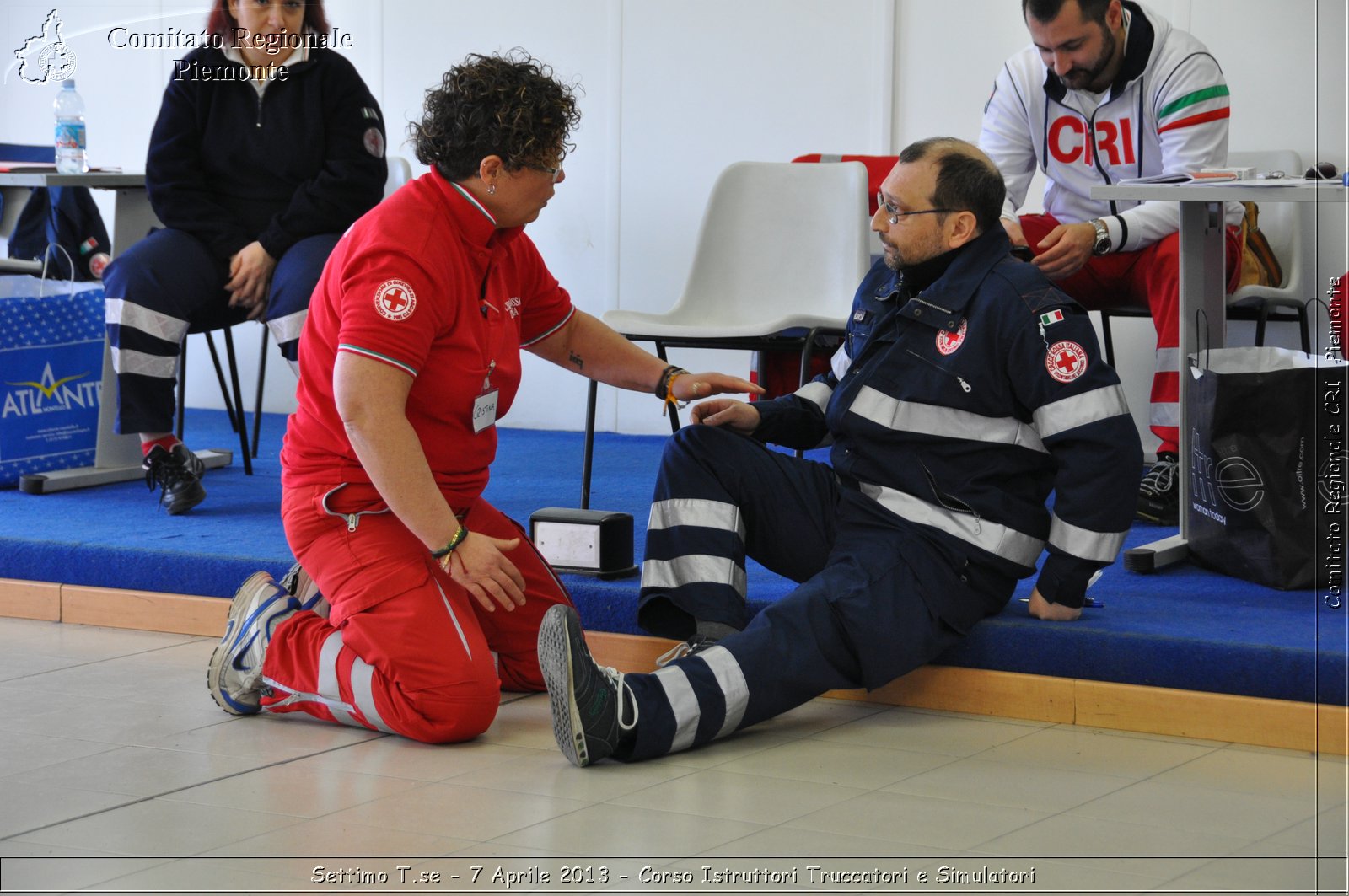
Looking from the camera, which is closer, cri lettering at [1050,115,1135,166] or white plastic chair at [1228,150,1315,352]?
cri lettering at [1050,115,1135,166]

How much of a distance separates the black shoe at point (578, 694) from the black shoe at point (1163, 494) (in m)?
1.61

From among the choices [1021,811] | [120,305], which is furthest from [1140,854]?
[120,305]

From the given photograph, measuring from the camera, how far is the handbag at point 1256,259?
150 inches

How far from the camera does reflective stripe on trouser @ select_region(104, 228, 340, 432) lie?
351 centimetres

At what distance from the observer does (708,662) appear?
2.18 metres

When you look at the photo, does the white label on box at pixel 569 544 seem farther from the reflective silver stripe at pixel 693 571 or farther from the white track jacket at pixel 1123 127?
the white track jacket at pixel 1123 127

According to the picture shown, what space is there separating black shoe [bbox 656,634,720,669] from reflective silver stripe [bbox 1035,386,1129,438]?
0.64 metres

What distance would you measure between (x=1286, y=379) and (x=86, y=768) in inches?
83.9

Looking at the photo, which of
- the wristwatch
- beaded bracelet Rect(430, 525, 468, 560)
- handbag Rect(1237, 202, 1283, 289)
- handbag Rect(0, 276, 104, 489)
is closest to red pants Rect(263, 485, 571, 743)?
beaded bracelet Rect(430, 525, 468, 560)

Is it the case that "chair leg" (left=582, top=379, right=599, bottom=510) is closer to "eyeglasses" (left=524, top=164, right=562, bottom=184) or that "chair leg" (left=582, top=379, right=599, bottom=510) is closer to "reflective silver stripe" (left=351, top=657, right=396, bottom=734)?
"eyeglasses" (left=524, top=164, right=562, bottom=184)

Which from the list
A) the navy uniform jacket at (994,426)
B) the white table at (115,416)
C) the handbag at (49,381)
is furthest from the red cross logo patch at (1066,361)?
the handbag at (49,381)

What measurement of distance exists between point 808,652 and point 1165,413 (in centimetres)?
140

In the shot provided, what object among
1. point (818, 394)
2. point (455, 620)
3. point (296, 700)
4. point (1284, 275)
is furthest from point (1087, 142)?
point (296, 700)

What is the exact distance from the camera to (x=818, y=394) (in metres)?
2.66
